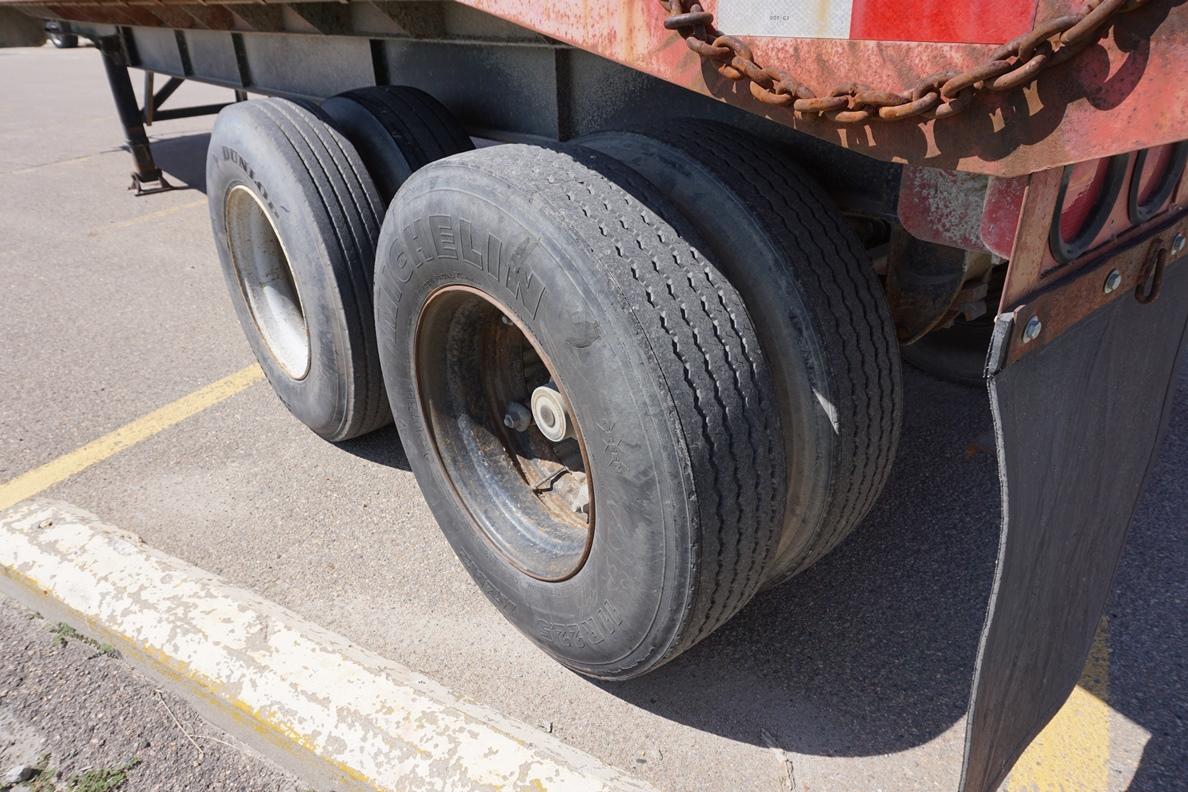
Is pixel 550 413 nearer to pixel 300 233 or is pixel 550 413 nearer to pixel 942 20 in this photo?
pixel 300 233

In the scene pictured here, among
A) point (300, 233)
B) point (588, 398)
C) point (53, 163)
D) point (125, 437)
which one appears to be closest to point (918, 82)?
point (588, 398)

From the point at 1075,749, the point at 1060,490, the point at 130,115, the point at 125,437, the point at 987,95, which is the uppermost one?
the point at 987,95

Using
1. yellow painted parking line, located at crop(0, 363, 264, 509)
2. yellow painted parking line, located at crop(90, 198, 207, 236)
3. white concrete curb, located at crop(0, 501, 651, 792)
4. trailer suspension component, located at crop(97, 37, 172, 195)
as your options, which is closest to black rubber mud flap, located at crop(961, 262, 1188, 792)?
white concrete curb, located at crop(0, 501, 651, 792)

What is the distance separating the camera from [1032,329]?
133 cm

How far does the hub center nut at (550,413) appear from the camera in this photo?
87.2 inches

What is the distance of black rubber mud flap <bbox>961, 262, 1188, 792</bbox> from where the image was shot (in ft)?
4.72

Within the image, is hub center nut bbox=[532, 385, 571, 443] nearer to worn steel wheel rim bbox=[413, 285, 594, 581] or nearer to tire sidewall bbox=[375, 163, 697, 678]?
worn steel wheel rim bbox=[413, 285, 594, 581]

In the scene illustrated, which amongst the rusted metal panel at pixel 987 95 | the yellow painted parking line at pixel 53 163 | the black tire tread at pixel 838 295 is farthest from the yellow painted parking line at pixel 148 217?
the rusted metal panel at pixel 987 95

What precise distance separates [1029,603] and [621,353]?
0.91 metres

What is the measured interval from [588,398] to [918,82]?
842mm

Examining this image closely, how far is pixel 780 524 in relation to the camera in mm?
1812

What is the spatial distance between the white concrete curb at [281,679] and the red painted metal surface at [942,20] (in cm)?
155

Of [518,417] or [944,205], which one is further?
[518,417]

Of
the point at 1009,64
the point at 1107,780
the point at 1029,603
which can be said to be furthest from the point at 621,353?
the point at 1107,780
